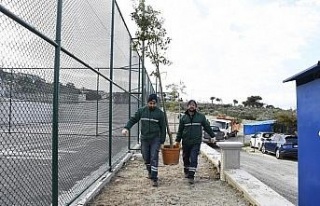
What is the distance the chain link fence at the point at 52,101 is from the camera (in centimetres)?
300

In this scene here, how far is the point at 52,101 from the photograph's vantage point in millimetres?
3994

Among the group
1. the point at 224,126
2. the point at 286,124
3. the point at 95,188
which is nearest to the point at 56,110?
the point at 95,188

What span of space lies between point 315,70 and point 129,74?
8549mm

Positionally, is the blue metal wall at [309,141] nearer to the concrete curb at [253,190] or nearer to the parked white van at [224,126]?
the concrete curb at [253,190]

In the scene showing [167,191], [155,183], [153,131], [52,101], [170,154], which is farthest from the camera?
[170,154]

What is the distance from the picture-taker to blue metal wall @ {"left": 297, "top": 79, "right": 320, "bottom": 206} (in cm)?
356

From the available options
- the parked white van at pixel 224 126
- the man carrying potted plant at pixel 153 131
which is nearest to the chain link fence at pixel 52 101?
the man carrying potted plant at pixel 153 131

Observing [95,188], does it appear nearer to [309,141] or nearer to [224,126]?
[309,141]

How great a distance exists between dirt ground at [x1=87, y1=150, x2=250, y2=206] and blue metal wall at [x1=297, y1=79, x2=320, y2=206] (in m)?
2.24

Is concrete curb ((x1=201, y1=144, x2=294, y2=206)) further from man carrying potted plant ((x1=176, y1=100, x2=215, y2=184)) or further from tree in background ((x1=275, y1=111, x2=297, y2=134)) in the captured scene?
tree in background ((x1=275, y1=111, x2=297, y2=134))

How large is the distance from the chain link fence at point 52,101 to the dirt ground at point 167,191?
1.50ft

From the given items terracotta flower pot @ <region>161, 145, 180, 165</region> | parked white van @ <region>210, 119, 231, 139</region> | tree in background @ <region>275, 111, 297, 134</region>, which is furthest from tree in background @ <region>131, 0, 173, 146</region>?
tree in background @ <region>275, 111, 297, 134</region>

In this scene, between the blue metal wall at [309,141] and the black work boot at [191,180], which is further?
the black work boot at [191,180]

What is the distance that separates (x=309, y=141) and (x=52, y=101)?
2.41 metres
